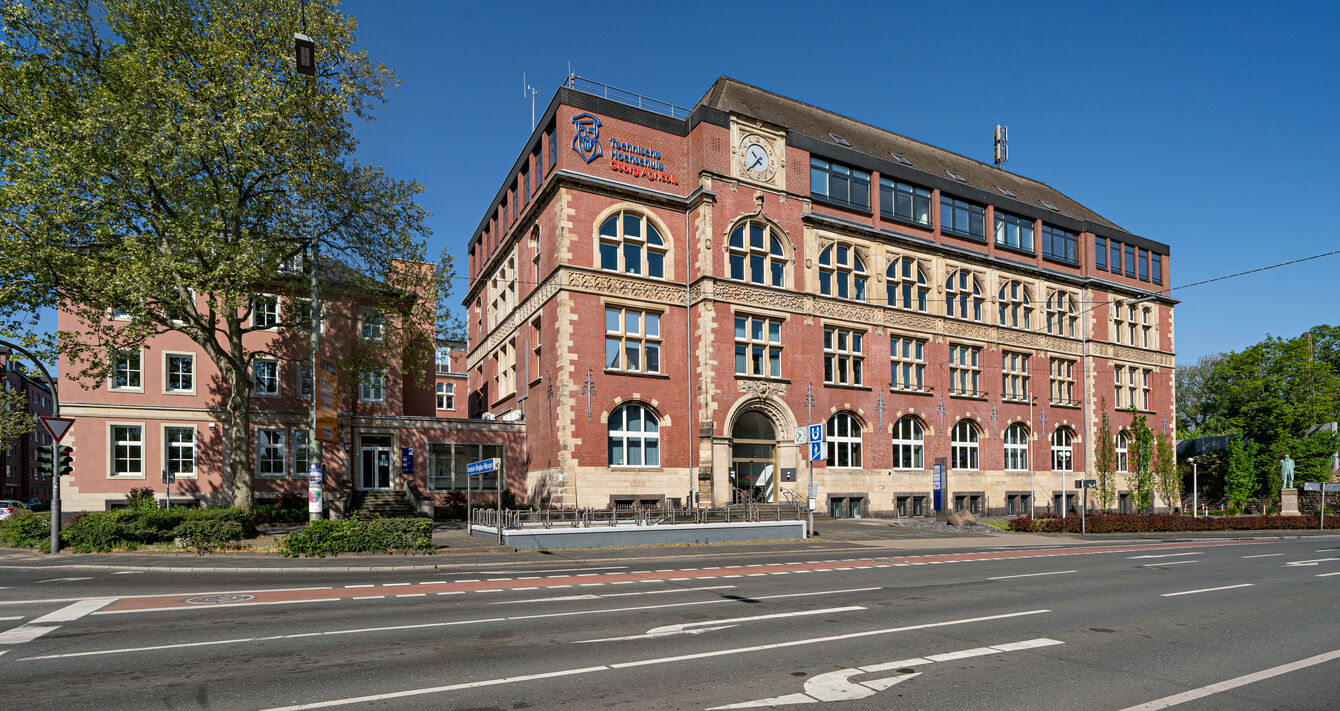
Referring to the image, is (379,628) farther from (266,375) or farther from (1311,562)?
(266,375)

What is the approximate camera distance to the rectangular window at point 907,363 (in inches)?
1670

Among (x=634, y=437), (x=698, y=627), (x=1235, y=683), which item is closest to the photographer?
(x=1235, y=683)

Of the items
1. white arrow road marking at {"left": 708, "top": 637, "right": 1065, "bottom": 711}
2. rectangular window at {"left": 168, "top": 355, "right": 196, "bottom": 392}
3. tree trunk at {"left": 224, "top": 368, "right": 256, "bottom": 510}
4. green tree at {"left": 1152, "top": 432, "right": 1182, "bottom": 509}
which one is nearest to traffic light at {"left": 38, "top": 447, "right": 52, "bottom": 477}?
tree trunk at {"left": 224, "top": 368, "right": 256, "bottom": 510}

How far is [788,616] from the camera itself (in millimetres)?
11641

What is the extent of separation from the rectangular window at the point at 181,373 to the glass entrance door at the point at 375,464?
25.6ft

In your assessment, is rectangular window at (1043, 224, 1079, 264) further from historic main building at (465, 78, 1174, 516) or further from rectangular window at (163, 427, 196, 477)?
rectangular window at (163, 427, 196, 477)

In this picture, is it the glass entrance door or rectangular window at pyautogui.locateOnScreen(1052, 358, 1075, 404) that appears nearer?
the glass entrance door

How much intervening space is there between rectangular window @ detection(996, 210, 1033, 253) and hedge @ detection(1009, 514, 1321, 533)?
17.3 m

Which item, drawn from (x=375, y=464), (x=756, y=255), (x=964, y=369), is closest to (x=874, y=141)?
(x=964, y=369)

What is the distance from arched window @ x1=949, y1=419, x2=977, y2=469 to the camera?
144 ft

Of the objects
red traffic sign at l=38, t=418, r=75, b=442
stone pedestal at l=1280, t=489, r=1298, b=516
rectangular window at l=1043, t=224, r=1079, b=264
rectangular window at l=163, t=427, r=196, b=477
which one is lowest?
stone pedestal at l=1280, t=489, r=1298, b=516

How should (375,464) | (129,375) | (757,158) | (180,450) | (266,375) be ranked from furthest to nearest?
(757,158) → (375,464) → (266,375) → (180,450) → (129,375)

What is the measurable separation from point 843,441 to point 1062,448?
18.8m

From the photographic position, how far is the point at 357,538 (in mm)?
20953
